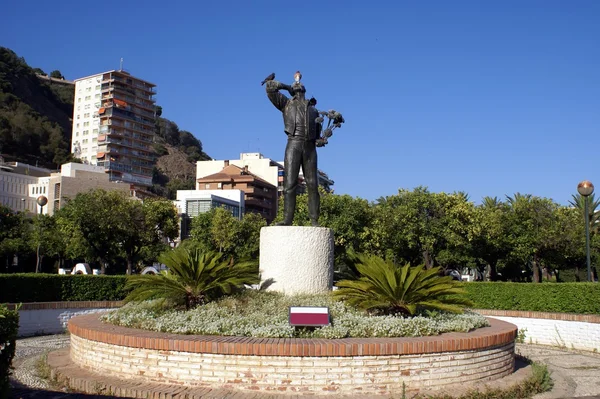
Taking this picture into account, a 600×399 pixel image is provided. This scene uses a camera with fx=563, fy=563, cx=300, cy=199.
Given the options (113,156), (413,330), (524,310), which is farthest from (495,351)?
(113,156)

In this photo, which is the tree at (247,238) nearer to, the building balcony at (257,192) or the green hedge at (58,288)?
the green hedge at (58,288)

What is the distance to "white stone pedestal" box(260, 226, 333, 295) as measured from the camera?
11156mm

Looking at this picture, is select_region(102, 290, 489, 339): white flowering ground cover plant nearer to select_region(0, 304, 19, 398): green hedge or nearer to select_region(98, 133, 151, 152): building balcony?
select_region(0, 304, 19, 398): green hedge

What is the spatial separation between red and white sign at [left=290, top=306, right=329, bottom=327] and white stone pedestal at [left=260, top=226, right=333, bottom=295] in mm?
2529

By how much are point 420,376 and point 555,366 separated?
535cm

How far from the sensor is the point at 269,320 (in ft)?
29.6

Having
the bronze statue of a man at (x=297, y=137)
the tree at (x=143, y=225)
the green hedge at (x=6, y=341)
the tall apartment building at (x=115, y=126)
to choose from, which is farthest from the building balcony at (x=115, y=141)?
the green hedge at (x=6, y=341)

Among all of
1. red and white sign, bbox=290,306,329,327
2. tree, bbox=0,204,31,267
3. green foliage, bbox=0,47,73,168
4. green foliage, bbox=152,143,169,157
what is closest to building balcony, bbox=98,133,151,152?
green foliage, bbox=0,47,73,168

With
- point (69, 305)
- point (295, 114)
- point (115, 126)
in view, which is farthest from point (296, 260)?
point (115, 126)

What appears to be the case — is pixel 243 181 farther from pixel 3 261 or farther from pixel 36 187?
pixel 3 261

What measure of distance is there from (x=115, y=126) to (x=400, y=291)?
383ft

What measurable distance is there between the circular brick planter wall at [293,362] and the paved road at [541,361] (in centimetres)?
45

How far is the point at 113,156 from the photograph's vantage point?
116500mm

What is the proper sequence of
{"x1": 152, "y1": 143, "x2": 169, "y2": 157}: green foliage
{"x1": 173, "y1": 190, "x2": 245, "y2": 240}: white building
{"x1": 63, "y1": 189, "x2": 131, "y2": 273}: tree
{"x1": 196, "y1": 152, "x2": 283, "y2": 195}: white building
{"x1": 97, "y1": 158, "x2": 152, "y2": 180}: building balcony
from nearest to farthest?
{"x1": 63, "y1": 189, "x2": 131, "y2": 273}: tree, {"x1": 173, "y1": 190, "x2": 245, "y2": 240}: white building, {"x1": 196, "y1": 152, "x2": 283, "y2": 195}: white building, {"x1": 97, "y1": 158, "x2": 152, "y2": 180}: building balcony, {"x1": 152, "y1": 143, "x2": 169, "y2": 157}: green foliage
